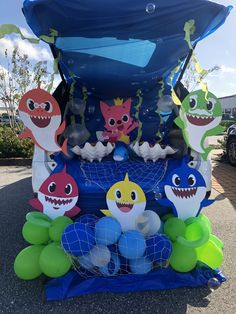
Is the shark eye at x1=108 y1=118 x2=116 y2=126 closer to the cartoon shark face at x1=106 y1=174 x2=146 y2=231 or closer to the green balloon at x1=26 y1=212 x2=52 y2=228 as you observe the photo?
the cartoon shark face at x1=106 y1=174 x2=146 y2=231

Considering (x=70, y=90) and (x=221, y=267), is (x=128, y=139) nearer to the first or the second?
(x=70, y=90)

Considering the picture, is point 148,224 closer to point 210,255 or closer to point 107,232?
point 107,232

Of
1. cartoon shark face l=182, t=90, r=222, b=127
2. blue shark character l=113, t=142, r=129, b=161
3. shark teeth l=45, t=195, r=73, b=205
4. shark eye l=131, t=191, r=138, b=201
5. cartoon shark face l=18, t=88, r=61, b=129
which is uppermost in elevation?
cartoon shark face l=182, t=90, r=222, b=127

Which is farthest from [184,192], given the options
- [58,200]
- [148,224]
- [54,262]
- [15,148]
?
[15,148]

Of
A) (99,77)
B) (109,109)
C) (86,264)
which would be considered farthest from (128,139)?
(86,264)

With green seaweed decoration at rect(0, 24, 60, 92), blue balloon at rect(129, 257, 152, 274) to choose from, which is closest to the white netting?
blue balloon at rect(129, 257, 152, 274)

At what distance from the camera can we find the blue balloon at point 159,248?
93.2 inches

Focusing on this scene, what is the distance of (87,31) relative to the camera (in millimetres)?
2578

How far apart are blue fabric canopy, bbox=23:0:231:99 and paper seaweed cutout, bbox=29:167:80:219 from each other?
4.18 ft

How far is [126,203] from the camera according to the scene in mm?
2607

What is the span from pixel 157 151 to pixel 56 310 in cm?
177

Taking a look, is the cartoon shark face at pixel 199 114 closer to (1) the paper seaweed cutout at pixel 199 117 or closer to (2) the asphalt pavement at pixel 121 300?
(1) the paper seaweed cutout at pixel 199 117

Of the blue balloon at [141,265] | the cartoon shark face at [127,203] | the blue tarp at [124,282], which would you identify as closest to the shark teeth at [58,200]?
the cartoon shark face at [127,203]

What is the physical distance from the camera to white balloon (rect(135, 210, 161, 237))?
253 cm
